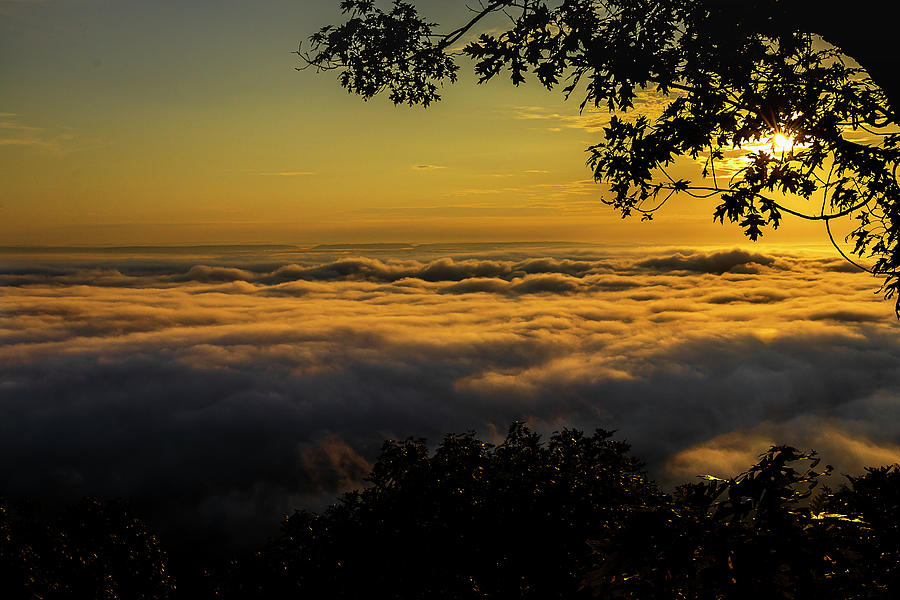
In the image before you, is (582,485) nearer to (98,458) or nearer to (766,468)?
(766,468)

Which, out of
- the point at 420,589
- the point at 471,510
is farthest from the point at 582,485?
the point at 420,589

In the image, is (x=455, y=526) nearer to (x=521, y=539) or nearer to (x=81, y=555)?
(x=521, y=539)

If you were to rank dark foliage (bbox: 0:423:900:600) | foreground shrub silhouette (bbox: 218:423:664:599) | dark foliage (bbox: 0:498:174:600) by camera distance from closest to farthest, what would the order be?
dark foliage (bbox: 0:423:900:600) < foreground shrub silhouette (bbox: 218:423:664:599) < dark foliage (bbox: 0:498:174:600)

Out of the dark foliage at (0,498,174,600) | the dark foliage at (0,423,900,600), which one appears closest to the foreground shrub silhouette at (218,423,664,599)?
the dark foliage at (0,423,900,600)

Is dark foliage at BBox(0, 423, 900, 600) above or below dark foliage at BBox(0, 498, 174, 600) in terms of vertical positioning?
above

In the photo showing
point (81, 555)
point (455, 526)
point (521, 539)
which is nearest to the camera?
point (521, 539)

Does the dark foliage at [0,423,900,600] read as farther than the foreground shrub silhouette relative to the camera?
No

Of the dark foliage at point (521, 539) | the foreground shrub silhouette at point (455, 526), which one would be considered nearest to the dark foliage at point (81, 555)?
the dark foliage at point (521, 539)

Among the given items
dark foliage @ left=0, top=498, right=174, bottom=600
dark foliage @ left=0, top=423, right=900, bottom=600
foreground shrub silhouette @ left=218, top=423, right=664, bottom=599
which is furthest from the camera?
dark foliage @ left=0, top=498, right=174, bottom=600

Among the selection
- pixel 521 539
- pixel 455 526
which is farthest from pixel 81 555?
pixel 521 539

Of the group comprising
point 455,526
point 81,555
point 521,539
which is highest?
point 455,526

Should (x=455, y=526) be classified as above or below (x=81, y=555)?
above

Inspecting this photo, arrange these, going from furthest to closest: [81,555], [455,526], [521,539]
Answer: [81,555]
[455,526]
[521,539]

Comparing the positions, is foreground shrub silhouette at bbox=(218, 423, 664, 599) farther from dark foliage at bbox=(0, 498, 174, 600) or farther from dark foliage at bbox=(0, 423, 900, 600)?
dark foliage at bbox=(0, 498, 174, 600)
